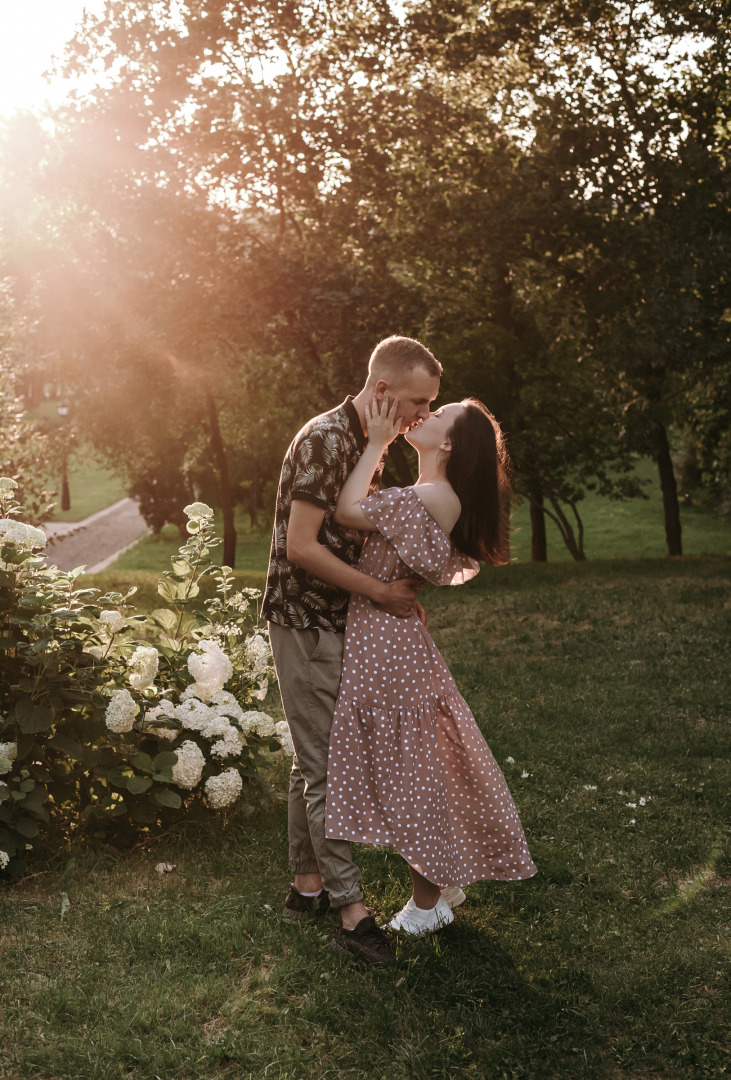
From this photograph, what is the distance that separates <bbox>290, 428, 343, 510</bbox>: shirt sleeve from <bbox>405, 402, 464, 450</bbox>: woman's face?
0.30 metres

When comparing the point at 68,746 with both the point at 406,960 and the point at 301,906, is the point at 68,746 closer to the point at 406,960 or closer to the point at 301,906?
the point at 301,906

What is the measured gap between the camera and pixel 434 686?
12.7ft

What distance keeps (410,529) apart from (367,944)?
1.57 meters

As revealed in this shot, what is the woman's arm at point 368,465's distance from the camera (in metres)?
3.62

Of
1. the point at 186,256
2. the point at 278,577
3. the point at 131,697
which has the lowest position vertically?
the point at 131,697

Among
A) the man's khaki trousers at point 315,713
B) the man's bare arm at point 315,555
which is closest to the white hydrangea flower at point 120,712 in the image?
the man's khaki trousers at point 315,713

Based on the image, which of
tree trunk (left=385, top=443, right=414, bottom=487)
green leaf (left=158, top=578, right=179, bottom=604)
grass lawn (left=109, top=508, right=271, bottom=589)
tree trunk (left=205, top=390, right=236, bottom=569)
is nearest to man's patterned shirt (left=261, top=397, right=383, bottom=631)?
green leaf (left=158, top=578, right=179, bottom=604)

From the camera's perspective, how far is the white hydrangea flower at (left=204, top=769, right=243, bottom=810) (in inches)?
183

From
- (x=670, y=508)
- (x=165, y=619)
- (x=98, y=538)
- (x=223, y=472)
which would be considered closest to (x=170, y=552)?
(x=98, y=538)

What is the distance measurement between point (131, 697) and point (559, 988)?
2237 millimetres

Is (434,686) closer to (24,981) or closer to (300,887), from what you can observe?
(300,887)

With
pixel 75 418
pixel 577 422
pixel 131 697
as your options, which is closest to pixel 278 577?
pixel 131 697

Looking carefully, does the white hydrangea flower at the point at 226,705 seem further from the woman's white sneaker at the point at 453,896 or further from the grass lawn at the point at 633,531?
the grass lawn at the point at 633,531

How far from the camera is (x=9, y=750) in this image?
427 centimetres
